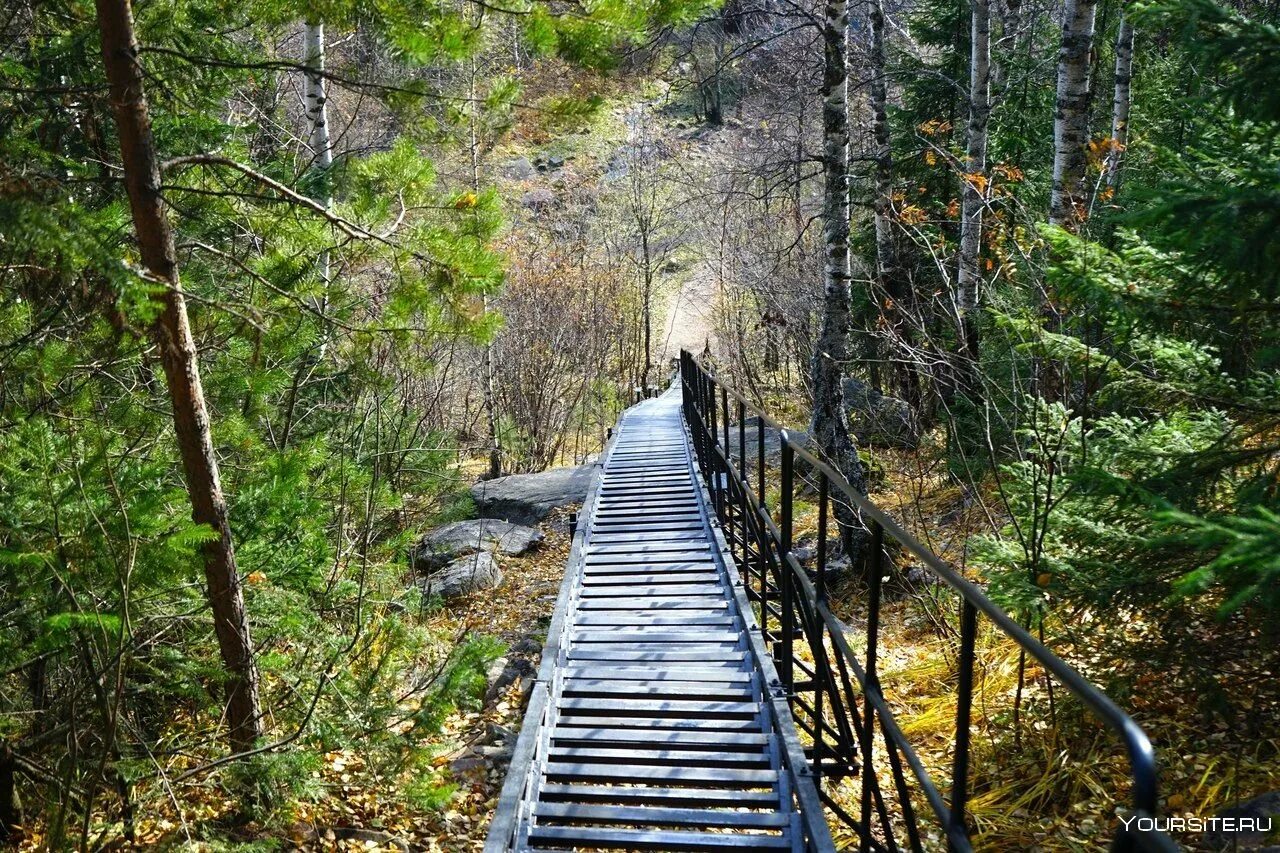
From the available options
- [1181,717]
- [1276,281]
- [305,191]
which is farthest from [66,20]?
[1181,717]

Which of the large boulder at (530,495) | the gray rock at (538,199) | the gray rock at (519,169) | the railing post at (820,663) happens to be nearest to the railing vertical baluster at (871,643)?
the railing post at (820,663)

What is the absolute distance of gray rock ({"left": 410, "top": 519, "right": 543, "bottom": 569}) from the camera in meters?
11.7

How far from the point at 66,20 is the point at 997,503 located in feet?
27.8

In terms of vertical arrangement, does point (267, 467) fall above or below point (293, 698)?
above

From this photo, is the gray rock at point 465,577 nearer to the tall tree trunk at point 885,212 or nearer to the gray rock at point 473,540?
the gray rock at point 473,540

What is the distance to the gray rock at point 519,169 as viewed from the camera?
39.9 meters

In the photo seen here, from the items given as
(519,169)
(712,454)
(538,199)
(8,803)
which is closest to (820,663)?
(8,803)

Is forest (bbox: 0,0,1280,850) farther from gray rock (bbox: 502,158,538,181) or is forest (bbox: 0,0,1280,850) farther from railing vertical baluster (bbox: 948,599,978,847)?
gray rock (bbox: 502,158,538,181)

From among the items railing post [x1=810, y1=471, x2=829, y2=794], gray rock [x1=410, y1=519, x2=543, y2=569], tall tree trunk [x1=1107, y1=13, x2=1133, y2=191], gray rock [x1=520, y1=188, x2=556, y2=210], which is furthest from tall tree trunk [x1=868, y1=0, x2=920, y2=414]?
gray rock [x1=520, y1=188, x2=556, y2=210]

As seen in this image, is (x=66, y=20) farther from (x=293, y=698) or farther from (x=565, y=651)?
(x=565, y=651)

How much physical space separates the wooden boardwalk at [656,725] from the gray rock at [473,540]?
15.2ft

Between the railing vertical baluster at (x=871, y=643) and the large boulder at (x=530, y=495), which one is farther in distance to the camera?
the large boulder at (x=530, y=495)

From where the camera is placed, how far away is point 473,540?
12.2 m

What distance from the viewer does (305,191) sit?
4828 millimetres
